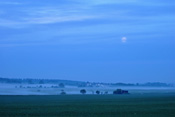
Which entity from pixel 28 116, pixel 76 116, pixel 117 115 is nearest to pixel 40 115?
pixel 28 116

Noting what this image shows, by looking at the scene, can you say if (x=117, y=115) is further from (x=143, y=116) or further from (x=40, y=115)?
(x=40, y=115)

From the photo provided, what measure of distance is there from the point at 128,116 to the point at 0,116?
42.4 feet

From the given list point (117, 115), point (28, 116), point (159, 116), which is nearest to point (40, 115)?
point (28, 116)

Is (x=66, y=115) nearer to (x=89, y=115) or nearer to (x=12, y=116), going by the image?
(x=89, y=115)

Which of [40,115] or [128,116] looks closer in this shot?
[128,116]

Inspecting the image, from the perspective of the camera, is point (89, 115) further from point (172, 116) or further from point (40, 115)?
point (172, 116)

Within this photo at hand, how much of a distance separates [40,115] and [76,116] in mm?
4423

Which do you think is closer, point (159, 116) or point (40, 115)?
point (159, 116)

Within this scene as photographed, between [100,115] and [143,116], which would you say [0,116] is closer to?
[100,115]

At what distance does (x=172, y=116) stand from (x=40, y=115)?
44.0 ft

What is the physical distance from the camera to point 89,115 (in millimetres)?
42938

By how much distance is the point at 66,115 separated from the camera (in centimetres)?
4341

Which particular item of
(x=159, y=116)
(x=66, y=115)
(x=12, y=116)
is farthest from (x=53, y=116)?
(x=159, y=116)

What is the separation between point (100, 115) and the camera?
4275 centimetres
